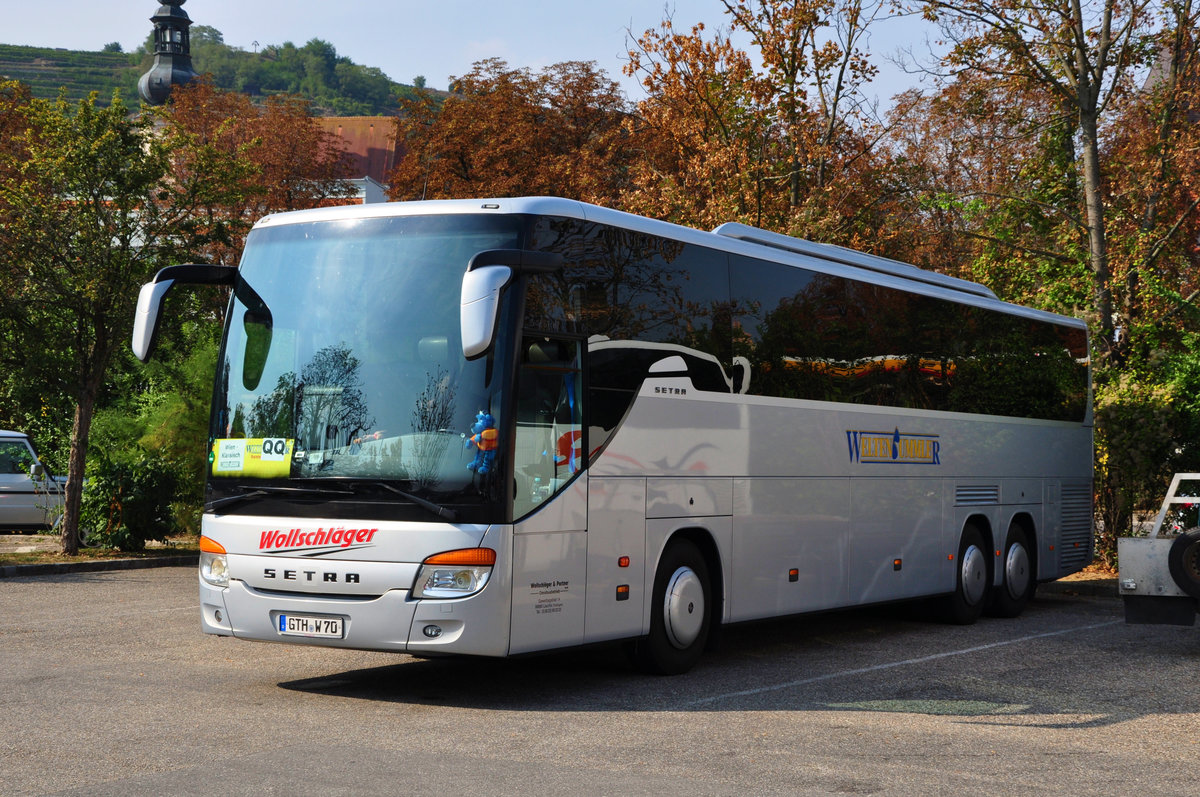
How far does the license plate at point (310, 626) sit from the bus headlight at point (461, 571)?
0.68 metres

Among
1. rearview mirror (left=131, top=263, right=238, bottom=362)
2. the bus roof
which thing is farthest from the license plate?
the bus roof

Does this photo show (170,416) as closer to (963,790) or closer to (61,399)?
(61,399)

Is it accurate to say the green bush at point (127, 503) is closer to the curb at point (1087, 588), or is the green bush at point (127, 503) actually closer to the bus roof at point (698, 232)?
the bus roof at point (698, 232)

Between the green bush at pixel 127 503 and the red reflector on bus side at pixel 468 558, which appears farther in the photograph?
the green bush at pixel 127 503

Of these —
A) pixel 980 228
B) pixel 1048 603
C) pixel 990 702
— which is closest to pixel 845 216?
pixel 980 228

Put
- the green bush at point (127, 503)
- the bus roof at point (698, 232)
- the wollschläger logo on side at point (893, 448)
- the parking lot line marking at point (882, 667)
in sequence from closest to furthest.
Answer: the bus roof at point (698, 232) < the parking lot line marking at point (882, 667) < the wollschläger logo on side at point (893, 448) < the green bush at point (127, 503)

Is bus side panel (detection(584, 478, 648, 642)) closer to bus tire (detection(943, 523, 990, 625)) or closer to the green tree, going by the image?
bus tire (detection(943, 523, 990, 625))

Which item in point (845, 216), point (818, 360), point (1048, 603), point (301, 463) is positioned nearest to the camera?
point (301, 463)

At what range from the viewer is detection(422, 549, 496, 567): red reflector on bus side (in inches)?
346

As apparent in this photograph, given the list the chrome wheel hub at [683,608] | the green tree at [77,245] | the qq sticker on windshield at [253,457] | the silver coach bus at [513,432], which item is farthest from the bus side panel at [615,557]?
the green tree at [77,245]

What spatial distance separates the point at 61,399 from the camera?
22078 millimetres

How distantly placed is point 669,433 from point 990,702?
9.93ft

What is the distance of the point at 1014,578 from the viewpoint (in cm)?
1627

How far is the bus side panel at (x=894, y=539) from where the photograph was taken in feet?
43.4
